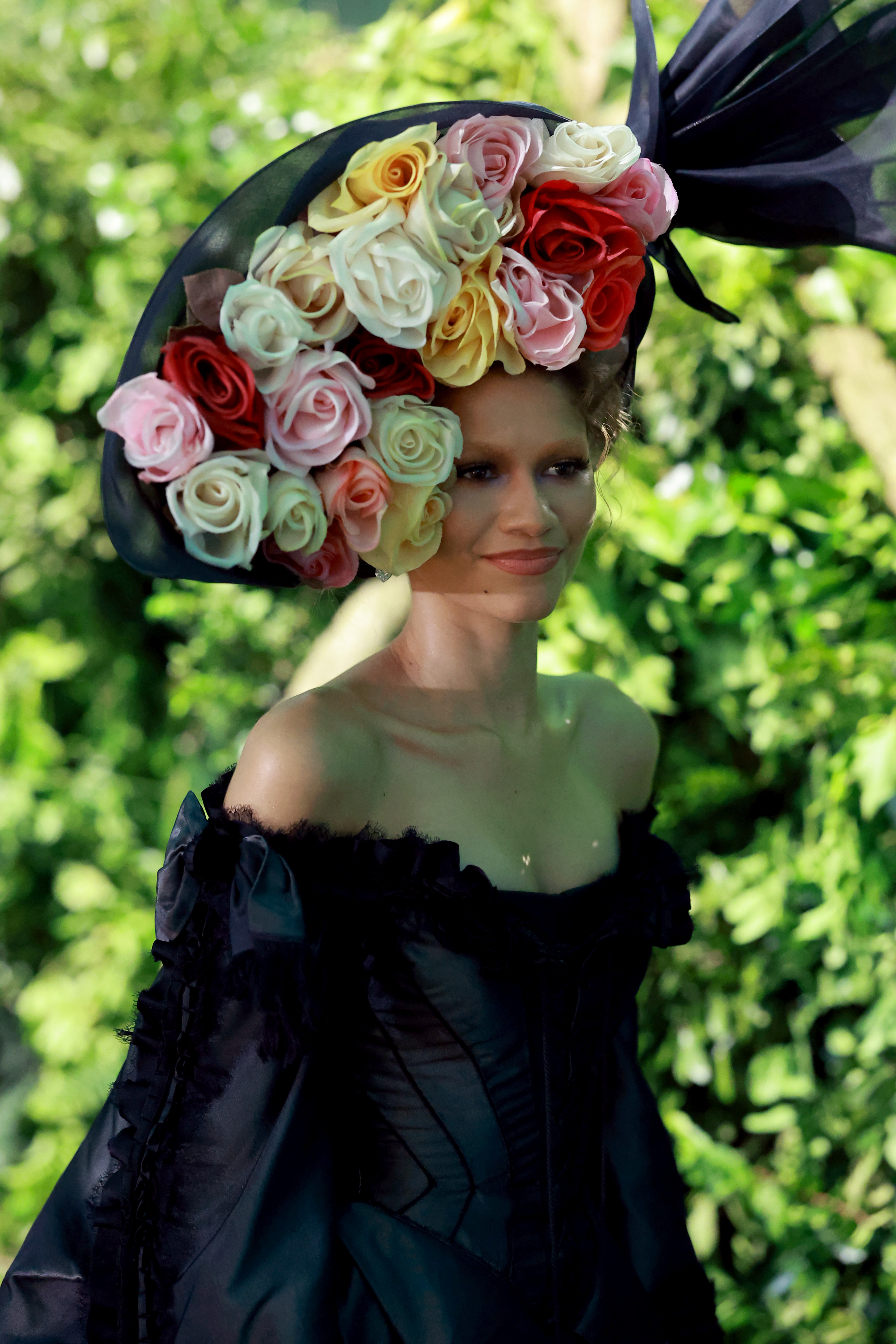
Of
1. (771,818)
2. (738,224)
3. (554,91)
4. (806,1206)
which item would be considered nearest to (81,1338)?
(738,224)

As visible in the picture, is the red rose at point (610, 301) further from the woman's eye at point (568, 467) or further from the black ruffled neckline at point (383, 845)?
the black ruffled neckline at point (383, 845)

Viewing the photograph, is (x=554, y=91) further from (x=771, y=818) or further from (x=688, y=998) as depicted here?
(x=688, y=998)

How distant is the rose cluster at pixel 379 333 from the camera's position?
100 centimetres

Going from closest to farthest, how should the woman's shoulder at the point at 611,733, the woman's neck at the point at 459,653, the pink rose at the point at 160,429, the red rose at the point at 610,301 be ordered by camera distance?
the pink rose at the point at 160,429 → the red rose at the point at 610,301 → the woman's neck at the point at 459,653 → the woman's shoulder at the point at 611,733

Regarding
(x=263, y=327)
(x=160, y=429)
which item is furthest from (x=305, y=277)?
(x=160, y=429)

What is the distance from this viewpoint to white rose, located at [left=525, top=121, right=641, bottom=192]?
3.54 ft

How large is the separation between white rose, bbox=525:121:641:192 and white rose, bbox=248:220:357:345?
0.69 feet

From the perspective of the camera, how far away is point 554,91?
2.44 meters

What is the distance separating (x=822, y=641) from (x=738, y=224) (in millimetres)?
917

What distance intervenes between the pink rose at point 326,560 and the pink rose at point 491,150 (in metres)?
0.32

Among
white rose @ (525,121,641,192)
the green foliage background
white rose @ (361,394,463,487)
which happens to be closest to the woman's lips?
white rose @ (361,394,463,487)

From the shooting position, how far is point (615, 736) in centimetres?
147

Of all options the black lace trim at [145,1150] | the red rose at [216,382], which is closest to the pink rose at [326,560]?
the red rose at [216,382]

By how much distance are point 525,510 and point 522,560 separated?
5 cm
